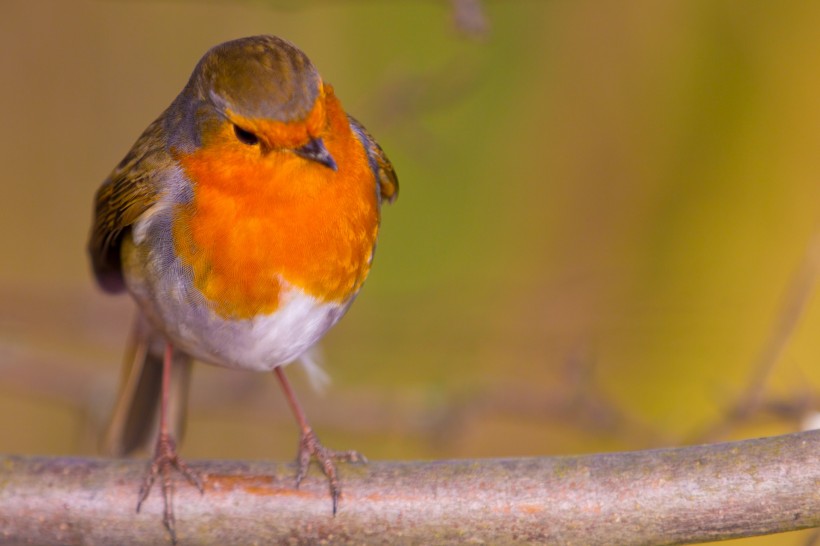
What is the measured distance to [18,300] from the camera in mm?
4379

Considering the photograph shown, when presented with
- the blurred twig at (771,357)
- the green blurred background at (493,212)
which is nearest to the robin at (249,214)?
the blurred twig at (771,357)

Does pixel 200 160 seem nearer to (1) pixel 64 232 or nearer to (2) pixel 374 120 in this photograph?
(2) pixel 374 120

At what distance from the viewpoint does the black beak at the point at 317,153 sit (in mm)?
2350

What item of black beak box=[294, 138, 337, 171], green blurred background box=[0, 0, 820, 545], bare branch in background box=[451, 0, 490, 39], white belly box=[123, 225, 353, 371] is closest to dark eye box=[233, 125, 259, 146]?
black beak box=[294, 138, 337, 171]

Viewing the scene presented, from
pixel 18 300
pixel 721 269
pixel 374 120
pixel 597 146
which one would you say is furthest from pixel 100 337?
pixel 721 269

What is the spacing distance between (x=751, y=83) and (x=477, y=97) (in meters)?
1.27

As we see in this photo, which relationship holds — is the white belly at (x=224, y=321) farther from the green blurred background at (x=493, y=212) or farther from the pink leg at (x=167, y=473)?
the green blurred background at (x=493, y=212)

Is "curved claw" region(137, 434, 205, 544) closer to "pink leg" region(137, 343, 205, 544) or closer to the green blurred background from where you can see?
"pink leg" region(137, 343, 205, 544)

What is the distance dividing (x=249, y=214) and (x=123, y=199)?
20.0 inches

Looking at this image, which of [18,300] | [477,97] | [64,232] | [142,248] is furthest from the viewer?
[64,232]

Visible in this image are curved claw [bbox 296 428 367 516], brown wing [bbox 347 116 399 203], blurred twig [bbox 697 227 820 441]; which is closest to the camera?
curved claw [bbox 296 428 367 516]

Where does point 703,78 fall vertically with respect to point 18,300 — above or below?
above

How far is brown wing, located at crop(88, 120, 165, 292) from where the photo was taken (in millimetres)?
2740

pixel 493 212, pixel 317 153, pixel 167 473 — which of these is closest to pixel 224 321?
pixel 167 473
